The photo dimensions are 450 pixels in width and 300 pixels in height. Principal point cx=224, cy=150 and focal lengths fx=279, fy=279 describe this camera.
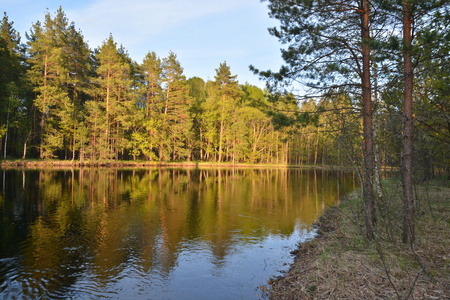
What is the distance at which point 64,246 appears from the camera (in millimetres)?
8266

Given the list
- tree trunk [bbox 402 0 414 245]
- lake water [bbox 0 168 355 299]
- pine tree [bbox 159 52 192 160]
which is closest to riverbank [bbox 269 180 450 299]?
tree trunk [bbox 402 0 414 245]

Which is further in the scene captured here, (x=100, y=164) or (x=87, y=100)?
(x=87, y=100)

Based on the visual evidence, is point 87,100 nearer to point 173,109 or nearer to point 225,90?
point 173,109

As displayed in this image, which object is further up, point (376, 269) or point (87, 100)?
point (87, 100)

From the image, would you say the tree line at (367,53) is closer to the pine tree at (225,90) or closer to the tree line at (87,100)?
the tree line at (87,100)

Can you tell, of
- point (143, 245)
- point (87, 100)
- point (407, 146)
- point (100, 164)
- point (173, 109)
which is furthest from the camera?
point (173, 109)

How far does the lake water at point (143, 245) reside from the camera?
596cm

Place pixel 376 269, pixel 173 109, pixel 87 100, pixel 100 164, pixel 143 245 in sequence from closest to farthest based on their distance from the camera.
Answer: pixel 376 269 → pixel 143 245 → pixel 100 164 → pixel 87 100 → pixel 173 109

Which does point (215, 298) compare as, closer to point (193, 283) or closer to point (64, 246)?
point (193, 283)

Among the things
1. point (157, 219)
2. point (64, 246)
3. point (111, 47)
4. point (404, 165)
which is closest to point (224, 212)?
point (157, 219)

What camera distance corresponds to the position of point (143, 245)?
8.48m

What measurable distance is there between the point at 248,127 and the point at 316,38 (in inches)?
2258

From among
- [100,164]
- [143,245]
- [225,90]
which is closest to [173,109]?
[225,90]

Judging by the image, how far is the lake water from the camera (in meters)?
5.96
